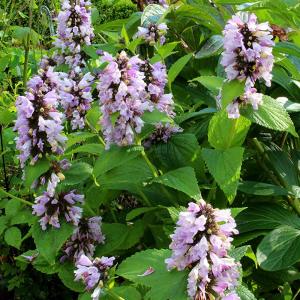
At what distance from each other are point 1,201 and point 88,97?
38.2 inches

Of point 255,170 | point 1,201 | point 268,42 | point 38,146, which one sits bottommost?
point 1,201

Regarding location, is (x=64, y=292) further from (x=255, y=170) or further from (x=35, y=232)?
(x=255, y=170)

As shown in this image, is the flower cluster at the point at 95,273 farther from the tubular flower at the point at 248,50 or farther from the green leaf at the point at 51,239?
the tubular flower at the point at 248,50

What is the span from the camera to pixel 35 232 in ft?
6.91

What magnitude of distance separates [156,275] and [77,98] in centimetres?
88

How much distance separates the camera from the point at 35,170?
196 centimetres

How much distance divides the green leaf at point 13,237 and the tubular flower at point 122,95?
0.85m

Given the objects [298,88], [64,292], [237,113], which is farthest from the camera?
[64,292]

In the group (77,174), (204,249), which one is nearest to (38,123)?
(77,174)

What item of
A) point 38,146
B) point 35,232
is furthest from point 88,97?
point 35,232

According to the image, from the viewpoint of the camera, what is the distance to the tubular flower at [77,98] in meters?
2.10

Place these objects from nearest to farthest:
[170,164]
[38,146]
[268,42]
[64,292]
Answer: [268,42]
[38,146]
[170,164]
[64,292]

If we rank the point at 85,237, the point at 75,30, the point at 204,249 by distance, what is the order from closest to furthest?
1. the point at 204,249
2. the point at 85,237
3. the point at 75,30

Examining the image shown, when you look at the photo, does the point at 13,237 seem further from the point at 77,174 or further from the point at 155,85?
the point at 155,85
